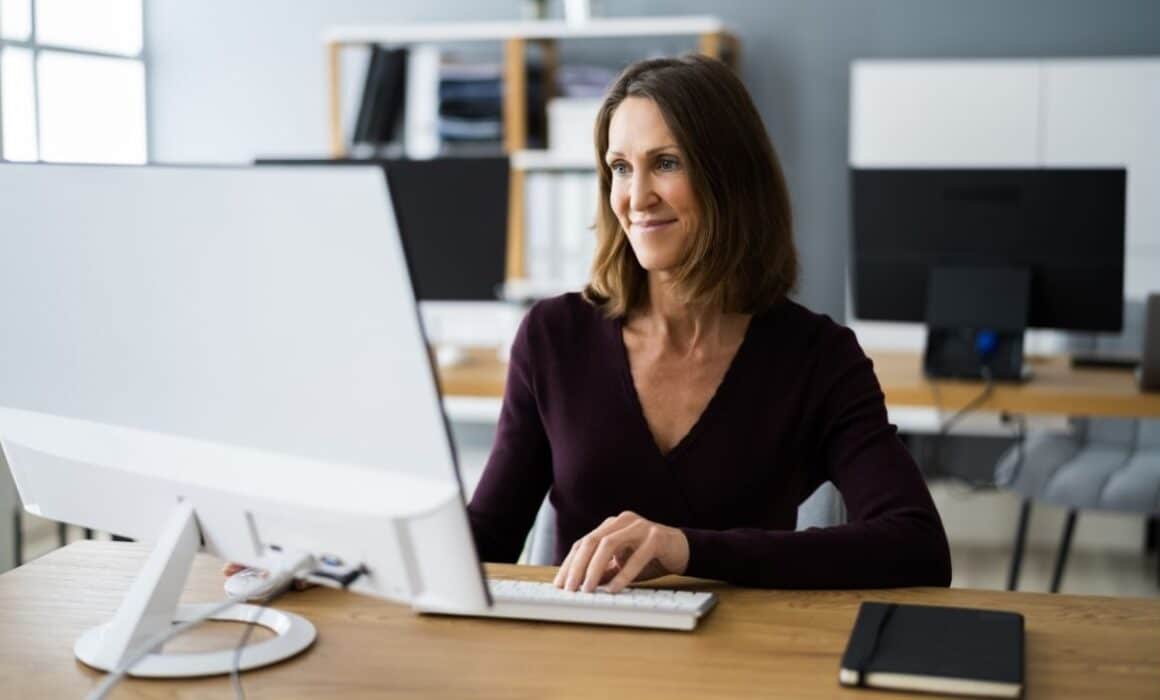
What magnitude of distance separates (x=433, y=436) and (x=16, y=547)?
108 inches

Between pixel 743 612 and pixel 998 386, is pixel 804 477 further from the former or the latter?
pixel 998 386

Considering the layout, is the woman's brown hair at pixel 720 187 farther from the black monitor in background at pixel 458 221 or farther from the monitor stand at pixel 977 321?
the black monitor in background at pixel 458 221

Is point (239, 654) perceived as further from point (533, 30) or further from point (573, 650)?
point (533, 30)

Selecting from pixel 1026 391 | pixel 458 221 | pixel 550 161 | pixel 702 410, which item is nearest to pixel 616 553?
pixel 702 410

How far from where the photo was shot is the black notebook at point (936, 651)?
1209 millimetres

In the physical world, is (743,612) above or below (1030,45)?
below

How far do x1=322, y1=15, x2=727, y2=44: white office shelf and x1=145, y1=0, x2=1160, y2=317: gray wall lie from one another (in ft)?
0.73

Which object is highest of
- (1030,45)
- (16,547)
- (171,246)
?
(1030,45)

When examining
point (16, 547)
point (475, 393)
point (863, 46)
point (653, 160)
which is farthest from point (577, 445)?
point (863, 46)

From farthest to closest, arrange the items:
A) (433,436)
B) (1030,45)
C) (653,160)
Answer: (1030,45), (653,160), (433,436)

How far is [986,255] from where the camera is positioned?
10.4 feet

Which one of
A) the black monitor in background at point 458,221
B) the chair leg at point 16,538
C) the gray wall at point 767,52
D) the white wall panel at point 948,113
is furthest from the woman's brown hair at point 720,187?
the gray wall at point 767,52

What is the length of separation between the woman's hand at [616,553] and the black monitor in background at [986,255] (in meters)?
1.89

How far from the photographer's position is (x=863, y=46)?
5305 millimetres
